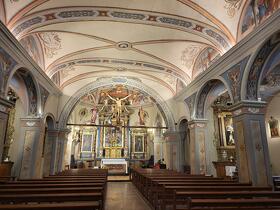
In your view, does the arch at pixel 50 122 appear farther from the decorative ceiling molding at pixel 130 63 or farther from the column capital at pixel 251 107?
the column capital at pixel 251 107

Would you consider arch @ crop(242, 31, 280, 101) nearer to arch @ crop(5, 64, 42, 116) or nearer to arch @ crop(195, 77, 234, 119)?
arch @ crop(195, 77, 234, 119)

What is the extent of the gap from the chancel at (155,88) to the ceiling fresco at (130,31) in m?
0.04

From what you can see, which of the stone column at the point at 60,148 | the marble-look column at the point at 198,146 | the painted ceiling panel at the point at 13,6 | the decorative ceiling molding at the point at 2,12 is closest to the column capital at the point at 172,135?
the marble-look column at the point at 198,146

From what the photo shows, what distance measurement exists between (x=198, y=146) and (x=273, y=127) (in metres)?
5.01

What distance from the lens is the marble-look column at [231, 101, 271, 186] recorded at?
582 cm

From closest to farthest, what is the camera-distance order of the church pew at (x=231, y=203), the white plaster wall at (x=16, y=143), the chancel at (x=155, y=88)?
the church pew at (x=231, y=203) < the chancel at (x=155, y=88) < the white plaster wall at (x=16, y=143)

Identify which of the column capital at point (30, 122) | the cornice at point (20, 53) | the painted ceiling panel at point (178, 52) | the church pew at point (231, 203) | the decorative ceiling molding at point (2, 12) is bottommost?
the church pew at point (231, 203)

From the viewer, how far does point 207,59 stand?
30.5 ft

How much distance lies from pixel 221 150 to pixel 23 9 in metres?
→ 11.2

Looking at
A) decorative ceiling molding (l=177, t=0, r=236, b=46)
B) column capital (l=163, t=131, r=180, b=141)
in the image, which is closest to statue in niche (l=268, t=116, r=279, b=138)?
column capital (l=163, t=131, r=180, b=141)

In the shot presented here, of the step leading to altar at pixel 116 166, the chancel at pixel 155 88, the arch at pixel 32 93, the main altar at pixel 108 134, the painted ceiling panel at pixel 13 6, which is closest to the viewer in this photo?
the chancel at pixel 155 88

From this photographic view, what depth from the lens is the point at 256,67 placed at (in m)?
6.23

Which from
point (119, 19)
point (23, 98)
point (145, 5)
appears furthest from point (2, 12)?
point (145, 5)

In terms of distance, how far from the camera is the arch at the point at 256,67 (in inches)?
226
